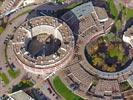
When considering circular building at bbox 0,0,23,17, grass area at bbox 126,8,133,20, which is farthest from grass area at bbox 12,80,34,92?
grass area at bbox 126,8,133,20

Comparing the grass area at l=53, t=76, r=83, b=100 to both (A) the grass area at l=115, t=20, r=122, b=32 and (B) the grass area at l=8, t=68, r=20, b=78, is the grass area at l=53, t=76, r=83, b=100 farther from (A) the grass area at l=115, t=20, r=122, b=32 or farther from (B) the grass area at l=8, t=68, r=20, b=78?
(A) the grass area at l=115, t=20, r=122, b=32

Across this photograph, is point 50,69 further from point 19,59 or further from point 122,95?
point 122,95

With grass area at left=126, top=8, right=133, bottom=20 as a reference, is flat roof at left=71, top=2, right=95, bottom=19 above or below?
above

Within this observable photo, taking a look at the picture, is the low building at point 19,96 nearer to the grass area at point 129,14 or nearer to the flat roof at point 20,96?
the flat roof at point 20,96

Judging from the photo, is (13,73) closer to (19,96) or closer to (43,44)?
(19,96)

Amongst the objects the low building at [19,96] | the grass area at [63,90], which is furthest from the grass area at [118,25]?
the low building at [19,96]

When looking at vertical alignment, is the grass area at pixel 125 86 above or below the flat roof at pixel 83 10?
below

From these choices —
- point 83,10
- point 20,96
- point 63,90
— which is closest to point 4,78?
point 20,96

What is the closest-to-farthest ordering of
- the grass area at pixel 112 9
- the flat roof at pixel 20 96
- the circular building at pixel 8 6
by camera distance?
the flat roof at pixel 20 96
the grass area at pixel 112 9
the circular building at pixel 8 6

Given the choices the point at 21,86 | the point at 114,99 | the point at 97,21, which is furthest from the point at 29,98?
the point at 97,21
